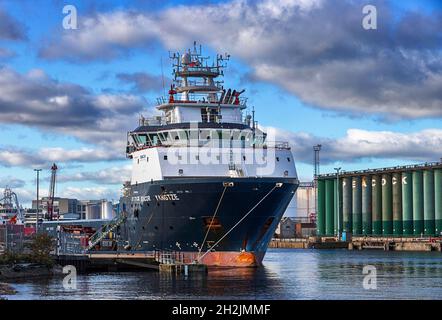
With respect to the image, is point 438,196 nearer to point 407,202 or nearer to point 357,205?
point 407,202

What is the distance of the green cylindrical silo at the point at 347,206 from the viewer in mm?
130875

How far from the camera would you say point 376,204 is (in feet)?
404

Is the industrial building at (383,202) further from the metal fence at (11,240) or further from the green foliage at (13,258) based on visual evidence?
the green foliage at (13,258)

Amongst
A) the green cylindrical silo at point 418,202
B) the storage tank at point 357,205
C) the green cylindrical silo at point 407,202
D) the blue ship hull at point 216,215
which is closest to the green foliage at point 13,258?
the blue ship hull at point 216,215

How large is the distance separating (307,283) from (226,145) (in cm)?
1120

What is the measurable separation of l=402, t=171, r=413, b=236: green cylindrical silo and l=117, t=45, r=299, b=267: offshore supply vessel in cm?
6204

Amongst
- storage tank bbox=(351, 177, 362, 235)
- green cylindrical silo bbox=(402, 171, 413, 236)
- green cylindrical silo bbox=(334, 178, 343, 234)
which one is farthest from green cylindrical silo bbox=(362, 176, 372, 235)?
green cylindrical silo bbox=(402, 171, 413, 236)

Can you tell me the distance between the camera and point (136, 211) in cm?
5522

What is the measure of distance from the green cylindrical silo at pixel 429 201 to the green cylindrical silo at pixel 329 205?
84.8ft

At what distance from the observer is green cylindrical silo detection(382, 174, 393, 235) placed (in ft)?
393

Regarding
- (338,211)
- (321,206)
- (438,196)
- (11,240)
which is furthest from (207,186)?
(321,206)

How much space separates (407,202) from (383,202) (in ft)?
19.9
